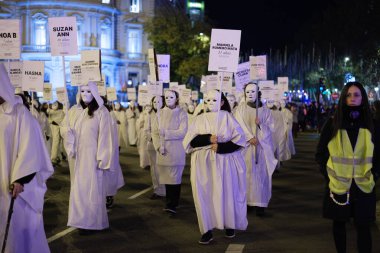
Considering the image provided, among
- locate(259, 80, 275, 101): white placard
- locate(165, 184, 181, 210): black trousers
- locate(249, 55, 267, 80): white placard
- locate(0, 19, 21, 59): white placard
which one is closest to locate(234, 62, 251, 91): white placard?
locate(249, 55, 267, 80): white placard

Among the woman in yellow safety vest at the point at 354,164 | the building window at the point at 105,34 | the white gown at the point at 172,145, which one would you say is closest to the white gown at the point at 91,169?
the white gown at the point at 172,145

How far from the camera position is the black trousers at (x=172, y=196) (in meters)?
9.88

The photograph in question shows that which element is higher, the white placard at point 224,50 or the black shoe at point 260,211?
the white placard at point 224,50

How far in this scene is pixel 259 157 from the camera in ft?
33.1

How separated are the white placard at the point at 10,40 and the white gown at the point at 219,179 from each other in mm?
4073

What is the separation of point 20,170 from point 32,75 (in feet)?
26.4

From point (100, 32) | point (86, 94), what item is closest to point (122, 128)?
point (86, 94)

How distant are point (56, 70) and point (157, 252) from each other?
5820 cm

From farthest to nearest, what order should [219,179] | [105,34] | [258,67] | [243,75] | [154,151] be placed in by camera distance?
[105,34], [243,75], [258,67], [154,151], [219,179]

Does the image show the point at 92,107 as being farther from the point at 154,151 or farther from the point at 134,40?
the point at 134,40

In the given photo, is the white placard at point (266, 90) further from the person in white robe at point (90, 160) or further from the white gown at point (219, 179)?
the white gown at point (219, 179)

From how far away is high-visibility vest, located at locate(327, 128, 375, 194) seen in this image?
5.82 meters

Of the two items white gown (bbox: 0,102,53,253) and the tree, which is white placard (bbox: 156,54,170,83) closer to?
white gown (bbox: 0,102,53,253)

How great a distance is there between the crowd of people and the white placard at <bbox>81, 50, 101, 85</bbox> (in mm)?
1425
